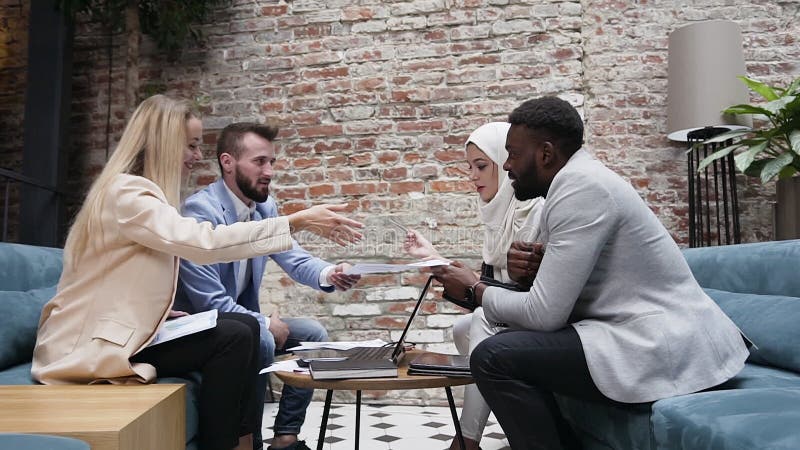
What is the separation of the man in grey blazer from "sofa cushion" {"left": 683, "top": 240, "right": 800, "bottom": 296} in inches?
→ 24.6

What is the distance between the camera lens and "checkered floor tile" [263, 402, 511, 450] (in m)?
2.89

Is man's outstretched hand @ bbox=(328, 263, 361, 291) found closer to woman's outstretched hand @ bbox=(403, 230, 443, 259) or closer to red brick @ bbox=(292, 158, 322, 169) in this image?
woman's outstretched hand @ bbox=(403, 230, 443, 259)

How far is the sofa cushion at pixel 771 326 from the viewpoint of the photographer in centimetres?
202

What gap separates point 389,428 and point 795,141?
95.1 inches

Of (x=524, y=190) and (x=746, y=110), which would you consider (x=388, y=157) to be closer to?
(x=746, y=110)

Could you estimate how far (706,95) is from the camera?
3.43m

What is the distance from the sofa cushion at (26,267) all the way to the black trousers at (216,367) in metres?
0.75

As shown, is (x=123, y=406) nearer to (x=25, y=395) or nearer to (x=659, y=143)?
(x=25, y=395)

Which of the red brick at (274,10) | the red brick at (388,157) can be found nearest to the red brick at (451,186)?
the red brick at (388,157)

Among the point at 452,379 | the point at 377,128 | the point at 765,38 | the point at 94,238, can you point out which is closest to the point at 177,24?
the point at 377,128

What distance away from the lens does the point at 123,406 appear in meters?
1.50

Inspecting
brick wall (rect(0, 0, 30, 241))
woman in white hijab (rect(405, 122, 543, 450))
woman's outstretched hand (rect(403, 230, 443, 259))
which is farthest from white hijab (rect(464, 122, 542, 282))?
brick wall (rect(0, 0, 30, 241))

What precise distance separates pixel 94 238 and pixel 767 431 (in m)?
1.75

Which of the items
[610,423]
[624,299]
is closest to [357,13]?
[624,299]
